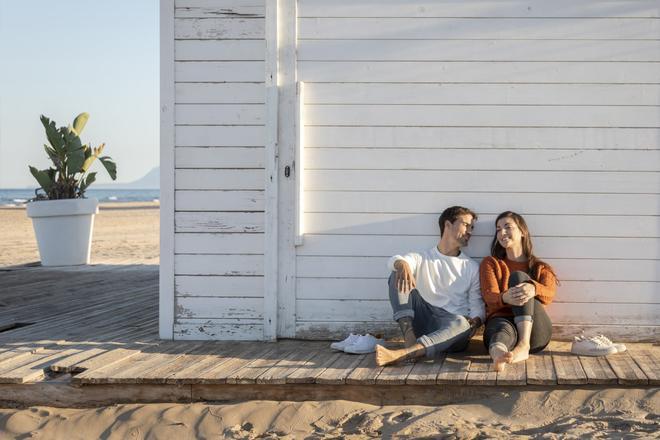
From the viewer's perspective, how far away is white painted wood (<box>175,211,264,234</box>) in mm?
5715

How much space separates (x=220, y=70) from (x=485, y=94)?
161 cm

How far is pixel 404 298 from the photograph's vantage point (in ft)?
17.1

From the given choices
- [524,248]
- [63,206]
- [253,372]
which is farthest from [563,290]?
[63,206]

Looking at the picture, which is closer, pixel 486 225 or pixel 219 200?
pixel 486 225

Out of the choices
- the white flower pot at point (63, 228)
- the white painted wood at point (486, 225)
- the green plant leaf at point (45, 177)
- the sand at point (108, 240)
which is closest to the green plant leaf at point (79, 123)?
the green plant leaf at point (45, 177)

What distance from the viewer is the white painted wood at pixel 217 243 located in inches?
225

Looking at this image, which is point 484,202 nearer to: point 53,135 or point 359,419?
point 359,419

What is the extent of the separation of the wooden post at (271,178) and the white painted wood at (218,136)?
0.11 metres

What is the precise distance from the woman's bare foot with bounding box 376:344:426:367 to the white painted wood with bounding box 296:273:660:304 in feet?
2.41

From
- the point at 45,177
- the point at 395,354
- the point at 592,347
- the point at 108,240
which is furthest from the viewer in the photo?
the point at 108,240

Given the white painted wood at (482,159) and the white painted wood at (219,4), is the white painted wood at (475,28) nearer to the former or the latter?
the white painted wood at (219,4)

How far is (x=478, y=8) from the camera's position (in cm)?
563

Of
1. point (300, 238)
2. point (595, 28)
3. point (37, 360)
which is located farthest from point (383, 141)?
point (37, 360)

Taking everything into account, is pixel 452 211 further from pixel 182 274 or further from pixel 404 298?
pixel 182 274
